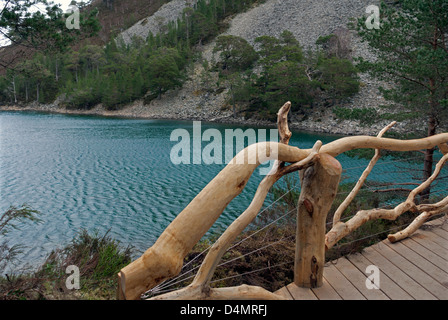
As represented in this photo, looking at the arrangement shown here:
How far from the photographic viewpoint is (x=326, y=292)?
82.4 inches

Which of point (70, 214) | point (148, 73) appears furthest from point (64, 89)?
point (70, 214)

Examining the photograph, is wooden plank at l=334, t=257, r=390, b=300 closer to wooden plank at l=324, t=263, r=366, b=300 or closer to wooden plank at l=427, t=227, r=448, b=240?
wooden plank at l=324, t=263, r=366, b=300

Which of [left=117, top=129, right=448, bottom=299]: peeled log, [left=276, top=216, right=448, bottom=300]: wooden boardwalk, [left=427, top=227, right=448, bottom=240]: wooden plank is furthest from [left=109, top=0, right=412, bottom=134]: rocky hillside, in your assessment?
[left=117, top=129, right=448, bottom=299]: peeled log

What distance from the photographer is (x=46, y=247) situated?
6.49m

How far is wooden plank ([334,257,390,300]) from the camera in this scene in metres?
2.08

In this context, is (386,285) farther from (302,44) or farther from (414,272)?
(302,44)

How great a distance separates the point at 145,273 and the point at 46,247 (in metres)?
6.43

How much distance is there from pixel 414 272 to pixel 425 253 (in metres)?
0.45

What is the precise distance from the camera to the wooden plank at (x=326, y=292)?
6.64 ft

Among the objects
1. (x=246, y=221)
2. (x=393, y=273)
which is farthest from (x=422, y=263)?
(x=246, y=221)

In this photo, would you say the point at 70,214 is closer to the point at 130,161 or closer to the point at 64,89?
the point at 130,161

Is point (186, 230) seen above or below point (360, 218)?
above
